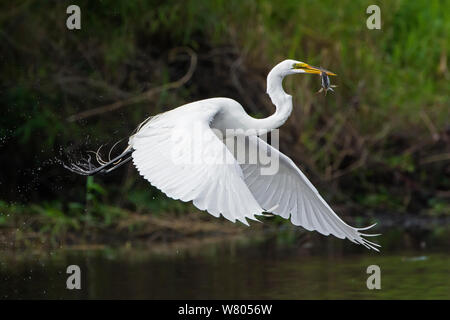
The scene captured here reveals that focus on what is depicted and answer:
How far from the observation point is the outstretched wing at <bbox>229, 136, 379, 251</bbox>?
5.13 m

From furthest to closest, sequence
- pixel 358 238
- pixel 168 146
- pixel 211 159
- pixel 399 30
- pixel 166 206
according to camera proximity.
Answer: pixel 399 30 → pixel 166 206 → pixel 358 238 → pixel 168 146 → pixel 211 159

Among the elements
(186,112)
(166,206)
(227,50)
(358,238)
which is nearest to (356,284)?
(358,238)

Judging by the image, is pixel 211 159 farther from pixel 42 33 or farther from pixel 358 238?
pixel 42 33

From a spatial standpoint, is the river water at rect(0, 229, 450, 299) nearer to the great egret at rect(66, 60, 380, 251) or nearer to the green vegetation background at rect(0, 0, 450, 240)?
the great egret at rect(66, 60, 380, 251)

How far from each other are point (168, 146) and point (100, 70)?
4.17 metres

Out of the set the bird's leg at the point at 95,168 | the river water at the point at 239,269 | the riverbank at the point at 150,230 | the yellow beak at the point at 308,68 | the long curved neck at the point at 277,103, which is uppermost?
the yellow beak at the point at 308,68

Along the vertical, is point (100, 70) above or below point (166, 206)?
above

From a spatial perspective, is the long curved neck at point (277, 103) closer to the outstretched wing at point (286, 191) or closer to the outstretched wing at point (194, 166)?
the outstretched wing at point (286, 191)

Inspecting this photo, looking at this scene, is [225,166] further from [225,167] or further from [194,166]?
[194,166]

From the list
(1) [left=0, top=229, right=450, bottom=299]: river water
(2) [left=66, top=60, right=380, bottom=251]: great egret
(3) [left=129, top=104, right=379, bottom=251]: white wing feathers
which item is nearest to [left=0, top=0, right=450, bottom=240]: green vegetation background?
(1) [left=0, top=229, right=450, bottom=299]: river water

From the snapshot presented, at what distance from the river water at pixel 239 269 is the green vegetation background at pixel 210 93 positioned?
883 millimetres

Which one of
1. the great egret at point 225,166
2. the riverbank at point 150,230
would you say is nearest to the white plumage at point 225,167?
the great egret at point 225,166

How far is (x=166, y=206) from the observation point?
8.24m

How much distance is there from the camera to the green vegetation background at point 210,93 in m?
8.22
